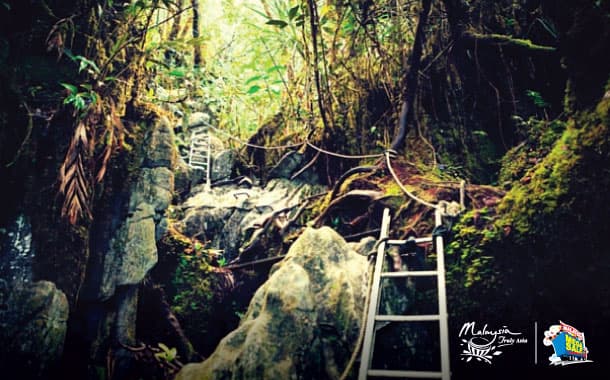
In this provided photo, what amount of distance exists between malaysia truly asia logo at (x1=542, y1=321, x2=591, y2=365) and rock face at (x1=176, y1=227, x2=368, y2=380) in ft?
2.97

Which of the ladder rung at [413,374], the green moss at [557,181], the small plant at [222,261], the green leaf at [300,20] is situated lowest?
the ladder rung at [413,374]

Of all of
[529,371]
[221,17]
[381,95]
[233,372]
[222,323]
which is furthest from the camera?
[221,17]

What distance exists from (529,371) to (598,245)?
670 millimetres

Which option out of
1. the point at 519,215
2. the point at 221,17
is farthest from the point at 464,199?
the point at 221,17

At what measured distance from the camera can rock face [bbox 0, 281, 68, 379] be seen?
2131 mm

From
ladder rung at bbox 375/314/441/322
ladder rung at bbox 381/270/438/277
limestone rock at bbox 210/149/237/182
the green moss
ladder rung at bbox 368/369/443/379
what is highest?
limestone rock at bbox 210/149/237/182

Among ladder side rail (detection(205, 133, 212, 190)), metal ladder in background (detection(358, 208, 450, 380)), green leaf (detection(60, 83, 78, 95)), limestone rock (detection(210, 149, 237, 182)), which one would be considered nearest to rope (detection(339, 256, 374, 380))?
metal ladder in background (detection(358, 208, 450, 380))

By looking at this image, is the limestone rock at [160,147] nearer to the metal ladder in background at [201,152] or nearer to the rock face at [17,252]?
the rock face at [17,252]

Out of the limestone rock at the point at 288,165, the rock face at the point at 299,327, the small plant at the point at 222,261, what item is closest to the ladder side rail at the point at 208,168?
the limestone rock at the point at 288,165

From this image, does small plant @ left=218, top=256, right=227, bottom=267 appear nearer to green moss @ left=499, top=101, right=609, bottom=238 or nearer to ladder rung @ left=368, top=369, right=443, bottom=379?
ladder rung @ left=368, top=369, right=443, bottom=379

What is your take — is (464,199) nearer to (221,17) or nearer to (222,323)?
(222,323)

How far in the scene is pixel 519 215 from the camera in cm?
212

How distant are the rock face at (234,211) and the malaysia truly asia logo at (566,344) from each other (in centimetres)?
233

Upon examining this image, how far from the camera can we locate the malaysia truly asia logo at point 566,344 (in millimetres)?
1721
